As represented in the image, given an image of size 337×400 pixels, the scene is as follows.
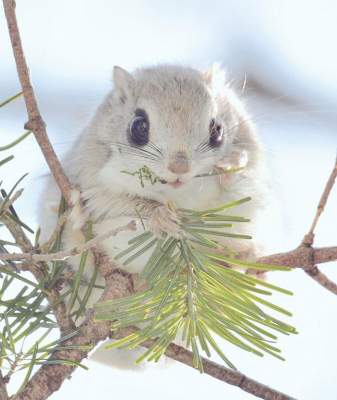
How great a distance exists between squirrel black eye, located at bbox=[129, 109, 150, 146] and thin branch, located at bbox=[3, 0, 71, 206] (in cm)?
37

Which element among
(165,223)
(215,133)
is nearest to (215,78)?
(215,133)

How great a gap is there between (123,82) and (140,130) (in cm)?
38

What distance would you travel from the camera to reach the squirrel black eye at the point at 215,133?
1.85 m

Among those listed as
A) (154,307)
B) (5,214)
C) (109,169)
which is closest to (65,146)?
(109,169)

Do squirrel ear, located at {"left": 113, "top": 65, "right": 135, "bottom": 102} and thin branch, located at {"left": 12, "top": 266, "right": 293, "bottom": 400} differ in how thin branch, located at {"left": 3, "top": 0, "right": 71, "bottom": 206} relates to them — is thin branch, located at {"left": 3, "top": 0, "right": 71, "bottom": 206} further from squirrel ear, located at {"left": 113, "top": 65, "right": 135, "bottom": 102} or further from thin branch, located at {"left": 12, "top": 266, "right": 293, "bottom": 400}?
squirrel ear, located at {"left": 113, "top": 65, "right": 135, "bottom": 102}

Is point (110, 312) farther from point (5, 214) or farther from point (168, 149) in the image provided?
point (168, 149)

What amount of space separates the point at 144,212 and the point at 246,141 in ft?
1.87

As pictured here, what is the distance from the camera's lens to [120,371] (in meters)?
2.25

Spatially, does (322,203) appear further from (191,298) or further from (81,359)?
(81,359)

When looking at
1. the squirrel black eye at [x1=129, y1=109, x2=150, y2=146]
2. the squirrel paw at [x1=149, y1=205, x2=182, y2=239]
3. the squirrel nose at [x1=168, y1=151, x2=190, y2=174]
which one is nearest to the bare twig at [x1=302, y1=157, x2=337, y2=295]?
the squirrel paw at [x1=149, y1=205, x2=182, y2=239]

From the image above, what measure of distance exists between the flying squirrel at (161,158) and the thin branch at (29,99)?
0.56 feet

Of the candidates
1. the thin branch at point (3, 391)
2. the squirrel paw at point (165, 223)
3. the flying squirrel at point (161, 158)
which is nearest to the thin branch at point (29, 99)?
the flying squirrel at point (161, 158)

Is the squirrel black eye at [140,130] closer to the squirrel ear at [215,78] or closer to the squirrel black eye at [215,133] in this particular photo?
the squirrel black eye at [215,133]

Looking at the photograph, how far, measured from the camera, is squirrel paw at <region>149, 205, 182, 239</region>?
1.26 meters
